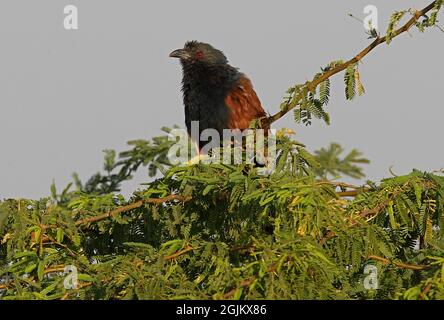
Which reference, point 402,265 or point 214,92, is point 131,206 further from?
point 214,92

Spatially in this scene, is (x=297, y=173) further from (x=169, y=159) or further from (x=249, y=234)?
(x=169, y=159)

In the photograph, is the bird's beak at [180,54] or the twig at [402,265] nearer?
the twig at [402,265]

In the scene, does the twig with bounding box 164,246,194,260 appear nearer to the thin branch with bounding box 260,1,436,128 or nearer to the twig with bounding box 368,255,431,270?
the twig with bounding box 368,255,431,270

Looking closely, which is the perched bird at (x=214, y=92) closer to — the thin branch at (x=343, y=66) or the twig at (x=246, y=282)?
the thin branch at (x=343, y=66)

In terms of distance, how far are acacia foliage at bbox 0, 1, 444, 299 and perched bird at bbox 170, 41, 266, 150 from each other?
6.85 feet

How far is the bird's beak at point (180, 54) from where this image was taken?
25.7 ft

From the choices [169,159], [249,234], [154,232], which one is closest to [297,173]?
[249,234]

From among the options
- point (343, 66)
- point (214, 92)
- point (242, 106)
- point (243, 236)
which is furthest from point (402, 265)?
point (214, 92)

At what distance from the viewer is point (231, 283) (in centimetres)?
347

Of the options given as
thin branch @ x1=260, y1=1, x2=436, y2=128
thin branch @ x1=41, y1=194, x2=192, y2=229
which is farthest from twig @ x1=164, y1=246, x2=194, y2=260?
thin branch @ x1=260, y1=1, x2=436, y2=128

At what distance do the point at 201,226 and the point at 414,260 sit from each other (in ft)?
3.67

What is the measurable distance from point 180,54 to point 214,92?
31.3 inches

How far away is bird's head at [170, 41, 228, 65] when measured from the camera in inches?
304

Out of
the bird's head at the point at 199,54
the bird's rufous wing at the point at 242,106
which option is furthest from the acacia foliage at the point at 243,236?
the bird's head at the point at 199,54
